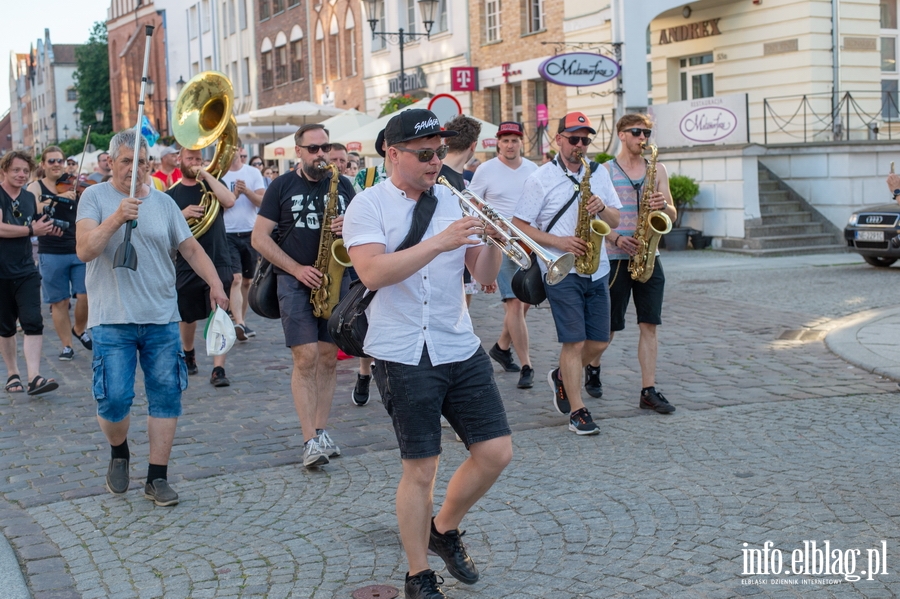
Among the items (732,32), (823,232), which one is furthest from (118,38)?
(823,232)

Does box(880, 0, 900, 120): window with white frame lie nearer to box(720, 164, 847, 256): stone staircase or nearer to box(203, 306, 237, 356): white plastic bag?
box(720, 164, 847, 256): stone staircase

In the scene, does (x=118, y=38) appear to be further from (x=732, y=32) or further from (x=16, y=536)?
(x=16, y=536)

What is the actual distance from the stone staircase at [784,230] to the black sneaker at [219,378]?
1200 cm

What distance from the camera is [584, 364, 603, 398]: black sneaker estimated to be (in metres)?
7.75

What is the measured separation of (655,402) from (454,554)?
322cm

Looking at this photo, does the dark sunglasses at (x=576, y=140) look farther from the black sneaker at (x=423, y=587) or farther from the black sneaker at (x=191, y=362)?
the black sneaker at (x=191, y=362)

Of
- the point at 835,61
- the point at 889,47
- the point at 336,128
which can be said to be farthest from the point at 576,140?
the point at 889,47

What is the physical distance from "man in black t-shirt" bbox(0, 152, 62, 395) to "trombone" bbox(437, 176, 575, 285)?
223 inches

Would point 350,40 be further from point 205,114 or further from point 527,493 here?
point 527,493

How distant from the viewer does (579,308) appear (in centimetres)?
670

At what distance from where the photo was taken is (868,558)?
169 inches

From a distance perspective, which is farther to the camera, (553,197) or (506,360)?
(506,360)

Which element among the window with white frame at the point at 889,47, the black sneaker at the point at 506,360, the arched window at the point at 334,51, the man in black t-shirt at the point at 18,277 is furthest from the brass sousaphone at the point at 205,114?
the arched window at the point at 334,51

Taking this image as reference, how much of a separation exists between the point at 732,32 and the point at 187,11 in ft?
133
